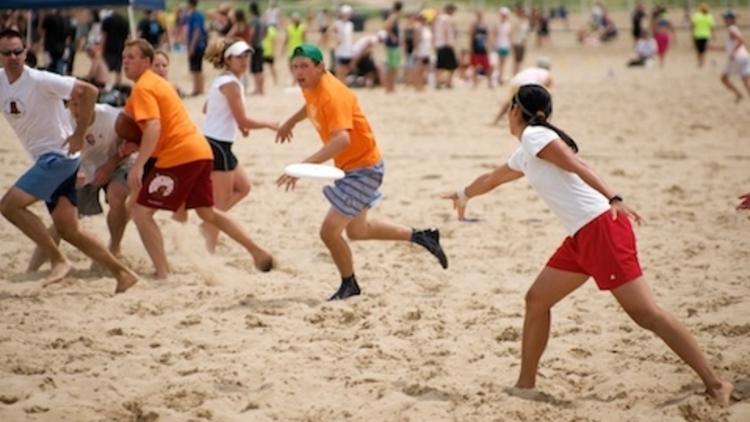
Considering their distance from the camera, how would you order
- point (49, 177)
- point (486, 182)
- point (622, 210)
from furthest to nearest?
point (49, 177), point (486, 182), point (622, 210)

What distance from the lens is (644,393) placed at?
5238mm

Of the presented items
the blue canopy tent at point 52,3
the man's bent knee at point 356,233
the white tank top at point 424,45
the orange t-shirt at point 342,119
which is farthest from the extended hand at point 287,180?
the white tank top at point 424,45

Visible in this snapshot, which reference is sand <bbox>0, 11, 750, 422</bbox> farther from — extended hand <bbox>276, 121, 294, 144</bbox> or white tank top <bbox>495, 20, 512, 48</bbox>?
white tank top <bbox>495, 20, 512, 48</bbox>

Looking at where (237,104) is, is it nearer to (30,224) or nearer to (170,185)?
(170,185)

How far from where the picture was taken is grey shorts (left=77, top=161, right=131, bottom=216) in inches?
310

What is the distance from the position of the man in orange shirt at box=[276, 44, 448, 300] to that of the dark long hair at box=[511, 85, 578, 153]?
1825 mm

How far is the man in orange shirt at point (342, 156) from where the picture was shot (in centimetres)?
673

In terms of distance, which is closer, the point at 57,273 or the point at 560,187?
the point at 560,187

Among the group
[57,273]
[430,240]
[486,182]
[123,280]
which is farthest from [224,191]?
[486,182]

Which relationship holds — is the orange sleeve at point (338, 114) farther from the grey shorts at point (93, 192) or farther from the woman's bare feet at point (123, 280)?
the grey shorts at point (93, 192)

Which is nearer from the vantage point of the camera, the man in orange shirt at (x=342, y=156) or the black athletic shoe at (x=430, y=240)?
the man in orange shirt at (x=342, y=156)

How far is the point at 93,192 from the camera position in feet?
26.0

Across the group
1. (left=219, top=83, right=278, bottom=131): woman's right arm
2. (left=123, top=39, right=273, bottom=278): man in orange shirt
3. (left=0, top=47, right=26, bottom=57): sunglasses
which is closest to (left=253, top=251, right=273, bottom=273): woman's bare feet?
(left=123, top=39, right=273, bottom=278): man in orange shirt

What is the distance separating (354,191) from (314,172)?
1.86 ft
